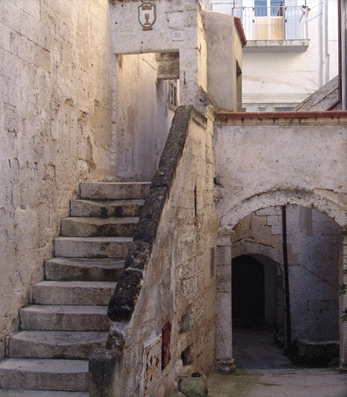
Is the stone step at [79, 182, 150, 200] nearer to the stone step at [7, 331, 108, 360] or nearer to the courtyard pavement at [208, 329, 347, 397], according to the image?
the stone step at [7, 331, 108, 360]

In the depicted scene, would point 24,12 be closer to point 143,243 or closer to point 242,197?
point 143,243

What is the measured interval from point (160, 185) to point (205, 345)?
2.67 meters

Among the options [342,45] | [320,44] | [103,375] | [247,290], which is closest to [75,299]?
[103,375]

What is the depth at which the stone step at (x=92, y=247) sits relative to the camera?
5.11 meters

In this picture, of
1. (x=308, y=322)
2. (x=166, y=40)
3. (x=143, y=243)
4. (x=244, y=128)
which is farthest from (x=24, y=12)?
(x=308, y=322)

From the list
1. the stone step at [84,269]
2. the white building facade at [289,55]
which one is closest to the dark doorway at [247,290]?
the white building facade at [289,55]

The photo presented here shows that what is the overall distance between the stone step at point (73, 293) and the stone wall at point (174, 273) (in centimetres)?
60

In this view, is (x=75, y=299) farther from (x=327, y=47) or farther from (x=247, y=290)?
(x=327, y=47)

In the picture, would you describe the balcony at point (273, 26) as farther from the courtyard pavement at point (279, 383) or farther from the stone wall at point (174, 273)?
the courtyard pavement at point (279, 383)

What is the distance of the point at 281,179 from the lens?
730 cm

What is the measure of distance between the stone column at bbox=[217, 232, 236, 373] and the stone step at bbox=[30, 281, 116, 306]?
9.16 ft

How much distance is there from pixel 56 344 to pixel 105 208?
1.80 meters

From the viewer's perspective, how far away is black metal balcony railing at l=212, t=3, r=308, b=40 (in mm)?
15867

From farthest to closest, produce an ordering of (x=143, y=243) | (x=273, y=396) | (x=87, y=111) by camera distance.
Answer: (x=87, y=111) < (x=273, y=396) < (x=143, y=243)
